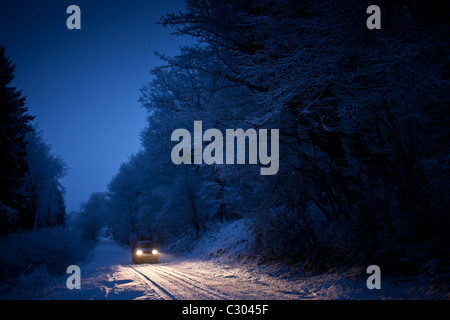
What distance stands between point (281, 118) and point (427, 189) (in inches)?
159

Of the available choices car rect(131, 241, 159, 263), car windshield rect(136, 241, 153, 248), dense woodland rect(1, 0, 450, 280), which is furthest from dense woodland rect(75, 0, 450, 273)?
car windshield rect(136, 241, 153, 248)

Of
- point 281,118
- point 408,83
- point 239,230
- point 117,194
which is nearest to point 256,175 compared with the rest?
point 281,118

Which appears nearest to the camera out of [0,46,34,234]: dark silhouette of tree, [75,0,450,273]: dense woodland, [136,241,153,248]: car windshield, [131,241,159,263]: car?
[75,0,450,273]: dense woodland

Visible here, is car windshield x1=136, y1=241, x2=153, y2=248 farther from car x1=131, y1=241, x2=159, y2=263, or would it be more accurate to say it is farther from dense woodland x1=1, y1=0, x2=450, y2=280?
dense woodland x1=1, y1=0, x2=450, y2=280

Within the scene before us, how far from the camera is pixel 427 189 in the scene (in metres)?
4.46

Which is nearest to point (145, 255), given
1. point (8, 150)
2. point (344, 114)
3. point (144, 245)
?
point (144, 245)

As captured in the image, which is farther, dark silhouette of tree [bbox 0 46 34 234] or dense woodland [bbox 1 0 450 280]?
dark silhouette of tree [bbox 0 46 34 234]

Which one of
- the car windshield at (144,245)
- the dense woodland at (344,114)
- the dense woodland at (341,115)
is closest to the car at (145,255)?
the car windshield at (144,245)

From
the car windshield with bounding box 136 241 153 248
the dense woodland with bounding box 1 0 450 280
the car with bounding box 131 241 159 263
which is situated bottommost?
the car with bounding box 131 241 159 263

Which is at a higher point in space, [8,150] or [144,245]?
[8,150]

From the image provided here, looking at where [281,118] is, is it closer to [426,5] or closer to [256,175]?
[256,175]

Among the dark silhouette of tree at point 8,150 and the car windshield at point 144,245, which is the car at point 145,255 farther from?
the dark silhouette of tree at point 8,150

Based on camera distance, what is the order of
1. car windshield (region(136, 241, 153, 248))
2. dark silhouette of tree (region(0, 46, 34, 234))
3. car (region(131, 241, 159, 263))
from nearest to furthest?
dark silhouette of tree (region(0, 46, 34, 234)) → car (region(131, 241, 159, 263)) → car windshield (region(136, 241, 153, 248))

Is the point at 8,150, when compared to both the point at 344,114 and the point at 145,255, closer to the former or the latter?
the point at 145,255
